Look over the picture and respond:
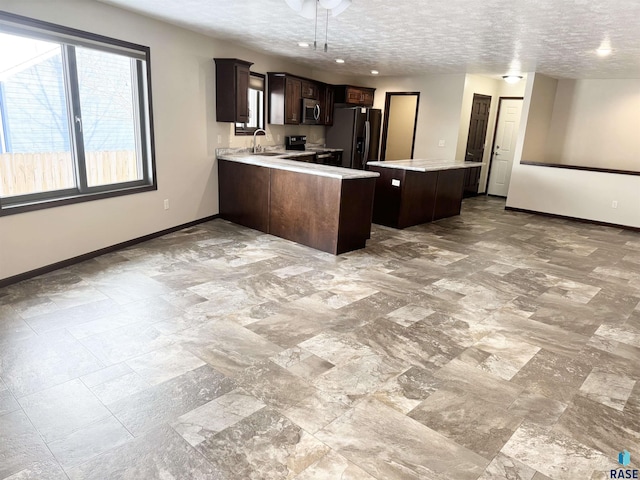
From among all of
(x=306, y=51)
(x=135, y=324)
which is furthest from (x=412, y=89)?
(x=135, y=324)

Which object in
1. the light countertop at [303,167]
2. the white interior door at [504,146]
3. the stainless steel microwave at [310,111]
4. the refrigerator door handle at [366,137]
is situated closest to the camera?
the light countertop at [303,167]

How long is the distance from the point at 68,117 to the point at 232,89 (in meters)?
2.24

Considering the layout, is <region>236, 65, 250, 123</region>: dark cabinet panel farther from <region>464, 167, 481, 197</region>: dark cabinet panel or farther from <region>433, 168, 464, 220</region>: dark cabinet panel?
<region>464, 167, 481, 197</region>: dark cabinet panel

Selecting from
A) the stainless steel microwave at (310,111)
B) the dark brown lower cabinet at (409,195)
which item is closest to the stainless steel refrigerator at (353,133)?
the stainless steel microwave at (310,111)

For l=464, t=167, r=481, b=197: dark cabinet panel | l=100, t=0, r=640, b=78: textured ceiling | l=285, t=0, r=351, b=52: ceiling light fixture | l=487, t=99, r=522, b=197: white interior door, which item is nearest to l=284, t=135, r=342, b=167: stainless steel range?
l=100, t=0, r=640, b=78: textured ceiling

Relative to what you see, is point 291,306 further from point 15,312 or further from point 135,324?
point 15,312

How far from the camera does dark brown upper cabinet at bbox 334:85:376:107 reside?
26.8ft

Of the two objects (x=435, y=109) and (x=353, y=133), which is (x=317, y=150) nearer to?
(x=353, y=133)

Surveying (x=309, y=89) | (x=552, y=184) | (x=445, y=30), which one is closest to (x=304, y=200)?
(x=445, y=30)

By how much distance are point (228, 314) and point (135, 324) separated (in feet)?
2.18

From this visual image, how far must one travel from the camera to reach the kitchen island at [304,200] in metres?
4.79

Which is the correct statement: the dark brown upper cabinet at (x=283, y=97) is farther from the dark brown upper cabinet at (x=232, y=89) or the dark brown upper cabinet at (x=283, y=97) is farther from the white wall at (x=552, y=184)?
the white wall at (x=552, y=184)

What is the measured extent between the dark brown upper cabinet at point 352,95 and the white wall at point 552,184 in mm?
2974

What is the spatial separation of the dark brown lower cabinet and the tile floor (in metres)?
1.67
